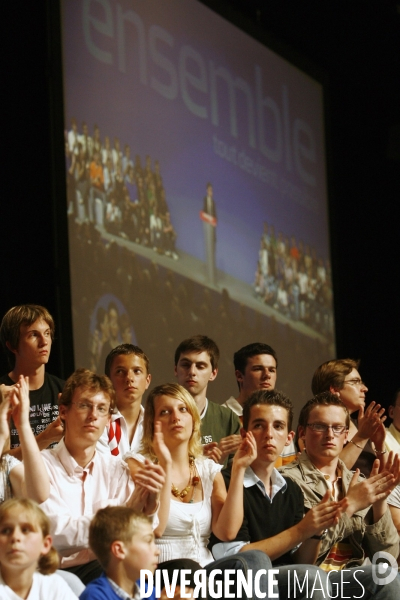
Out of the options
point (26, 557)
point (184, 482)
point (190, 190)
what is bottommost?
point (26, 557)

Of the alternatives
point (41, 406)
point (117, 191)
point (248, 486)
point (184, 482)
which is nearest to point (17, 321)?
point (41, 406)

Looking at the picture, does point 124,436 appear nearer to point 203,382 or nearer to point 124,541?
point 203,382

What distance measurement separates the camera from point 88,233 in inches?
189

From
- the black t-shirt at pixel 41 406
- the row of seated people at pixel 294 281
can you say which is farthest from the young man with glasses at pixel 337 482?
the row of seated people at pixel 294 281

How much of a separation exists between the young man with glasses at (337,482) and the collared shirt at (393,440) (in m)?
0.66

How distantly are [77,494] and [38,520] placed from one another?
487mm

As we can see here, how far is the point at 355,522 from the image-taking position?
3.49 metres

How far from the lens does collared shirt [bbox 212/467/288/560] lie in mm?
3076

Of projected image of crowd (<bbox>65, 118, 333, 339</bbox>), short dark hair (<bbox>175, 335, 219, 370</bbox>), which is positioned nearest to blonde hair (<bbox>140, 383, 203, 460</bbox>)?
short dark hair (<bbox>175, 335, 219, 370</bbox>)

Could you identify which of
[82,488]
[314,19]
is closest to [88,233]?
[82,488]

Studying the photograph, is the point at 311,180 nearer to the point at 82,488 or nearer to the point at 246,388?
the point at 246,388

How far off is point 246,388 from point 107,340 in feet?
2.89

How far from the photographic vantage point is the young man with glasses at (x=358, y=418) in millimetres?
3802

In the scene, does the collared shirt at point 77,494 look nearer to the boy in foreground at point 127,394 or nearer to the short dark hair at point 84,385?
the short dark hair at point 84,385
